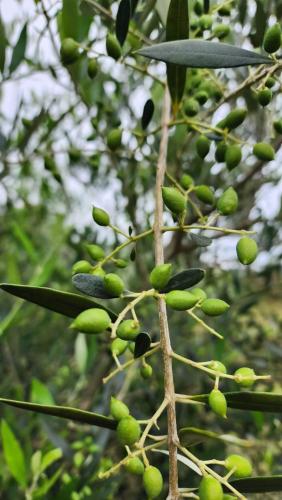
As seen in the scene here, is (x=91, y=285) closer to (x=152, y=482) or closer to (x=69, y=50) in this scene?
(x=152, y=482)

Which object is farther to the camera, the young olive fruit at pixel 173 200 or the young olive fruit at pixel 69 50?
the young olive fruit at pixel 69 50

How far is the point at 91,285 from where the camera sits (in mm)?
646

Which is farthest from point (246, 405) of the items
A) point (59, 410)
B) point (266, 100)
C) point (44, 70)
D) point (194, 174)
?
point (44, 70)

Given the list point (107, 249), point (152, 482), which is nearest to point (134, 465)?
point (152, 482)

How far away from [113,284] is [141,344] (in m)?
0.07

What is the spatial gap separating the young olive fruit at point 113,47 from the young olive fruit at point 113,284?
1.37 ft

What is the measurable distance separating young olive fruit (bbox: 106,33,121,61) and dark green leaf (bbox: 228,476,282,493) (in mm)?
622

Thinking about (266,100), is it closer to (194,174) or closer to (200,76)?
(200,76)

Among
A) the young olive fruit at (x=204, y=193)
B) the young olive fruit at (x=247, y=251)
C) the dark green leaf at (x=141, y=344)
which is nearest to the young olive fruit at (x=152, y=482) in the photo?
the dark green leaf at (x=141, y=344)

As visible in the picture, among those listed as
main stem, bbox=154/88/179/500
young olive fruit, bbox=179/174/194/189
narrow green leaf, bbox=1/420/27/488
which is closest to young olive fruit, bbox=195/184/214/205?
young olive fruit, bbox=179/174/194/189

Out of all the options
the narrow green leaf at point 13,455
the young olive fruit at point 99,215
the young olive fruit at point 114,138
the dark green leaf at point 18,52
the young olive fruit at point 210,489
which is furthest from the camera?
the dark green leaf at point 18,52

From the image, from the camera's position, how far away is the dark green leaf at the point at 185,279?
66cm

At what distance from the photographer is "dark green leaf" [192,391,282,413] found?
Result: 1.96ft

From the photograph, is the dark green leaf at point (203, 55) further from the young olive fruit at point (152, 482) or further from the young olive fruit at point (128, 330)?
the young olive fruit at point (152, 482)
